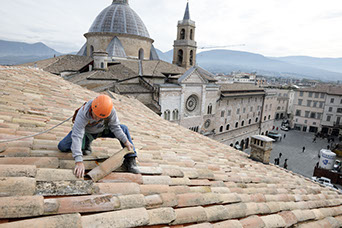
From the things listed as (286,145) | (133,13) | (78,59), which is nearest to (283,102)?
(286,145)

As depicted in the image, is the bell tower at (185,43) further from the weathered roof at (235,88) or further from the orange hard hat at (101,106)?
the orange hard hat at (101,106)

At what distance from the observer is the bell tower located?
3503cm

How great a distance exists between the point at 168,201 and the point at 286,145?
3940cm

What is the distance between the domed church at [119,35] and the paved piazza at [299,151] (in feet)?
91.1

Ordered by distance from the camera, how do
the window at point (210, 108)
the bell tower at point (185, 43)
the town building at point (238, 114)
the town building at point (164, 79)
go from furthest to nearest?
the town building at point (238, 114) < the bell tower at point (185, 43) < the window at point (210, 108) < the town building at point (164, 79)

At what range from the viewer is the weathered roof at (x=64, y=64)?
90.5 feet

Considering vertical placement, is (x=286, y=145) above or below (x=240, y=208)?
below

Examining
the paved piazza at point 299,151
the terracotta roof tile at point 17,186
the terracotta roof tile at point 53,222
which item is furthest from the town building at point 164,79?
the terracotta roof tile at point 53,222

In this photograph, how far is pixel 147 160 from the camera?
3.90 m

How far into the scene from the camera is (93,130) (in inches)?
121

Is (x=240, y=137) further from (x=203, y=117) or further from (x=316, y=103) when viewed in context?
(x=316, y=103)

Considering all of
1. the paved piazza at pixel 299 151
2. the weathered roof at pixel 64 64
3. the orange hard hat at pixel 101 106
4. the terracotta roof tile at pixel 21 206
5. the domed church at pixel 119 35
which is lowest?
the paved piazza at pixel 299 151

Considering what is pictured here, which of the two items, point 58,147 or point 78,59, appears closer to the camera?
point 58,147

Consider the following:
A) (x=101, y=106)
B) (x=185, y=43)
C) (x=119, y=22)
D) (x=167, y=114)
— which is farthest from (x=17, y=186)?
(x=119, y=22)
